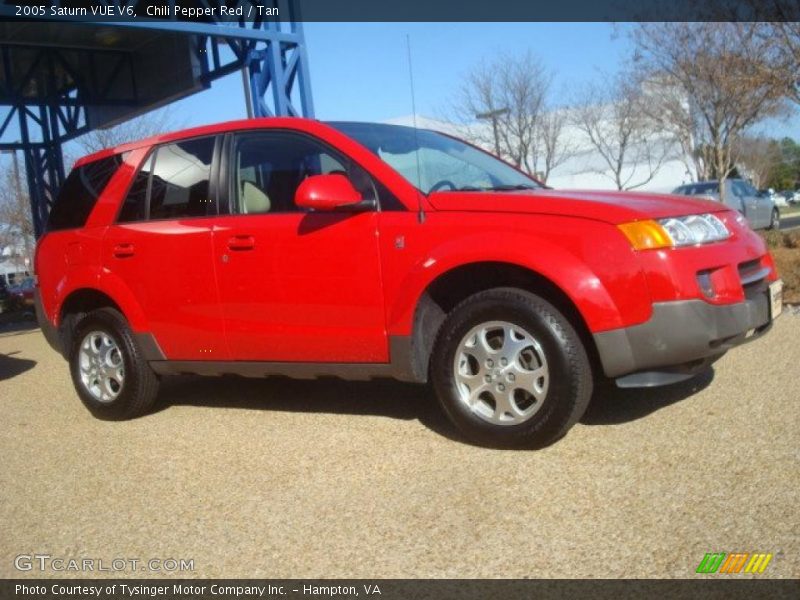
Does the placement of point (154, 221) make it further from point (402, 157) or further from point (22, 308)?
point (22, 308)

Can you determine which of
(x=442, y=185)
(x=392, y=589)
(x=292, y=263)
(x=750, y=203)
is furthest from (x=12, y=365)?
(x=750, y=203)

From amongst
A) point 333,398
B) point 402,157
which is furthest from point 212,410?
point 402,157

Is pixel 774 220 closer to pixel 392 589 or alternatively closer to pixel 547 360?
pixel 547 360

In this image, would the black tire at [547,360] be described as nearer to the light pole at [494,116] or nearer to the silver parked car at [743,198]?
the light pole at [494,116]

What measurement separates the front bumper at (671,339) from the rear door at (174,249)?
2329 mm

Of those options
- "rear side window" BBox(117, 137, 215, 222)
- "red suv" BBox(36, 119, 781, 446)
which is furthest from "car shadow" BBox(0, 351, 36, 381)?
"rear side window" BBox(117, 137, 215, 222)

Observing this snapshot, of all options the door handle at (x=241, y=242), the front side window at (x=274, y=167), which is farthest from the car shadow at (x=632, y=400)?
the door handle at (x=241, y=242)

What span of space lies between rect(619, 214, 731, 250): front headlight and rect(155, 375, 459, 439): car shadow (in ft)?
4.71

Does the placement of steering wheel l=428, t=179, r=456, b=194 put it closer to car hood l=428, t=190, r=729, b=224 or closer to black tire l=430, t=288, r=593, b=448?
car hood l=428, t=190, r=729, b=224

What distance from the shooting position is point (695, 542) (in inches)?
110

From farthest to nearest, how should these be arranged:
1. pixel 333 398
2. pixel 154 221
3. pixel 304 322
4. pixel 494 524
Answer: pixel 333 398 → pixel 154 221 → pixel 304 322 → pixel 494 524

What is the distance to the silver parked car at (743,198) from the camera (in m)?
19.2

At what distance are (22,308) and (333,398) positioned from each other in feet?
47.4

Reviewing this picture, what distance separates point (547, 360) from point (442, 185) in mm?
1218
